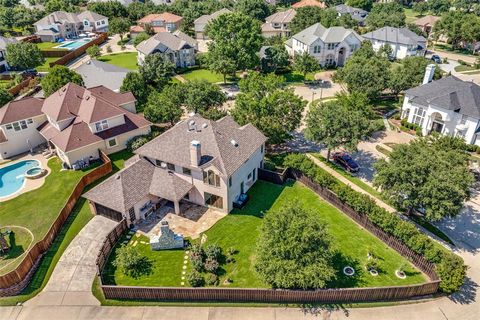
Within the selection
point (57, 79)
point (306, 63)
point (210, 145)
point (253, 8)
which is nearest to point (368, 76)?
point (306, 63)

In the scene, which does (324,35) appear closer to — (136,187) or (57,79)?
(57,79)

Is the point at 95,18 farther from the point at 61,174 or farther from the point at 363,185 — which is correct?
the point at 363,185

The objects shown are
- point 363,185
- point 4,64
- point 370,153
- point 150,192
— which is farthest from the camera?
point 4,64

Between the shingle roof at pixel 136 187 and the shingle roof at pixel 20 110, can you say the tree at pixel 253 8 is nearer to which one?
the shingle roof at pixel 20 110

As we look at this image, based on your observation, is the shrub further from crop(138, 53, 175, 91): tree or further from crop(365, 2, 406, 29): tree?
crop(365, 2, 406, 29): tree

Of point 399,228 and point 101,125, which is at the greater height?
point 101,125

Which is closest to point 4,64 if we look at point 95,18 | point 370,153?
point 95,18

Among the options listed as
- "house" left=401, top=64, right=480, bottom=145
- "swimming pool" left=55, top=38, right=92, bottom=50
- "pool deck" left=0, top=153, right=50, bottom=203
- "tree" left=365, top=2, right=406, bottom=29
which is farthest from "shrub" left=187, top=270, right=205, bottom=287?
"tree" left=365, top=2, right=406, bottom=29
